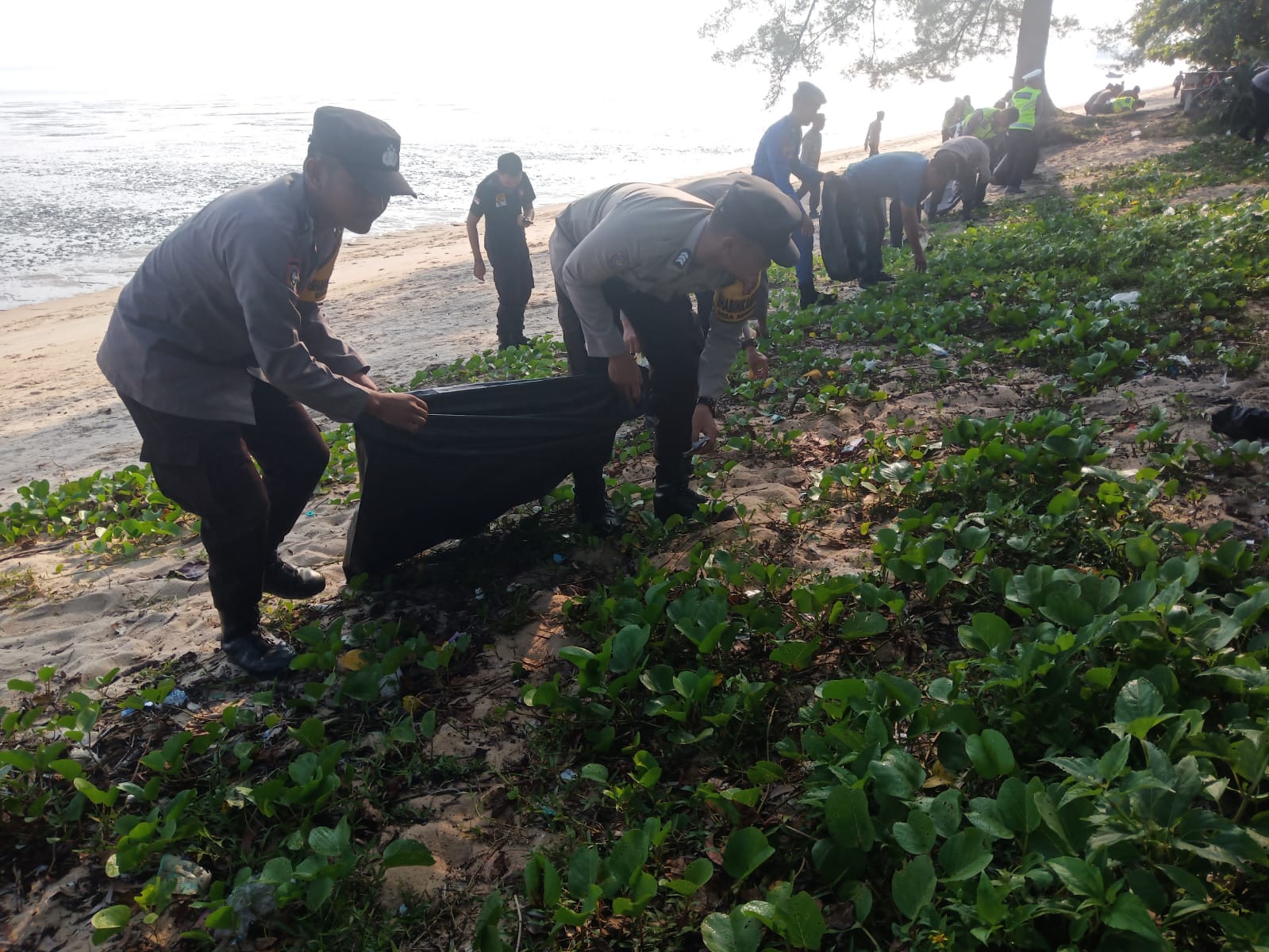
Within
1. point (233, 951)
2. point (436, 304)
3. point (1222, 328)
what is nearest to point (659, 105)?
point (436, 304)

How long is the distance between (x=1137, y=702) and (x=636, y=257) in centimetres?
207

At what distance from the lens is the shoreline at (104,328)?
673cm

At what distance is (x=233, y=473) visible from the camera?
2.74m

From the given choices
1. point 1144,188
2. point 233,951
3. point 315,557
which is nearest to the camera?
point 233,951

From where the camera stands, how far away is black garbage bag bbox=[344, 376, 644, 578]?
3.02 metres

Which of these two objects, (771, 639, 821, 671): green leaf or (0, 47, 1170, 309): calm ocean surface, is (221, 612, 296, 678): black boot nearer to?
(771, 639, 821, 671): green leaf

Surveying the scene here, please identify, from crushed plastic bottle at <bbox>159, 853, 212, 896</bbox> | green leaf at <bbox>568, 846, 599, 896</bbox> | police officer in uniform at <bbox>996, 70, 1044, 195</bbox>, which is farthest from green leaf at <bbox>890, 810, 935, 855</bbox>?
police officer in uniform at <bbox>996, 70, 1044, 195</bbox>

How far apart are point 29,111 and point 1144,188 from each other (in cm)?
4324

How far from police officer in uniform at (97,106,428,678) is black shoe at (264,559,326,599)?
14.2 inches

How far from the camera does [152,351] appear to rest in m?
2.60

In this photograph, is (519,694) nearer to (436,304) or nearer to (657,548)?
(657,548)

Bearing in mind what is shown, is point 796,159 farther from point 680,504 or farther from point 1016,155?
point 1016,155

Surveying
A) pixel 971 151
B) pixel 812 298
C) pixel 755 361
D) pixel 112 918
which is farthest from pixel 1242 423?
pixel 971 151

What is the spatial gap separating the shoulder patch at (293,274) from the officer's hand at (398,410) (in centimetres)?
42
